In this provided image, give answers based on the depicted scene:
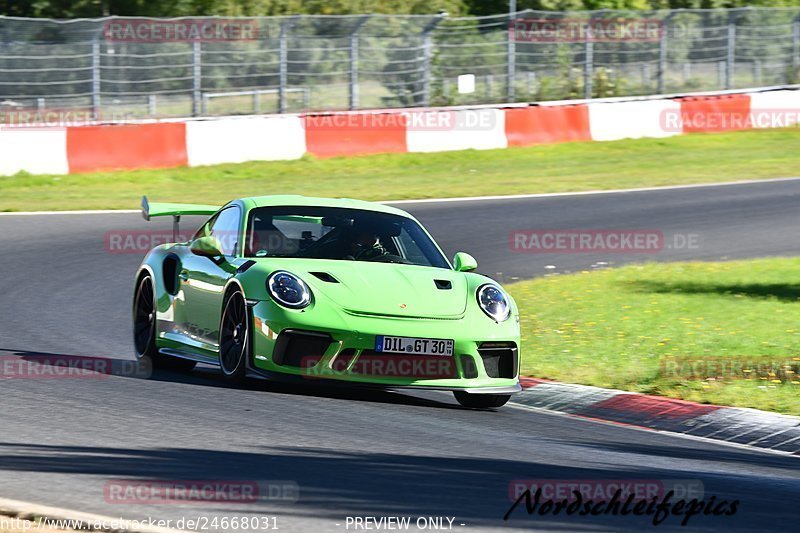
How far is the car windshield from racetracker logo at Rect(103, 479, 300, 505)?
3.27 m

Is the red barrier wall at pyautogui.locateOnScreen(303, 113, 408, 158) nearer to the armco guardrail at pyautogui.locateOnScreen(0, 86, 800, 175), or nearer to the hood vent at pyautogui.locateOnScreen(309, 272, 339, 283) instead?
the armco guardrail at pyautogui.locateOnScreen(0, 86, 800, 175)

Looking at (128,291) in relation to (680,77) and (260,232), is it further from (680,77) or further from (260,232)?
(680,77)

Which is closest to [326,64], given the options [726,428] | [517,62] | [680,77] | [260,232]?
[517,62]

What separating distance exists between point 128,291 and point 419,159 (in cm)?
1135

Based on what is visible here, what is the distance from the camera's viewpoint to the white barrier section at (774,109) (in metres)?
28.5

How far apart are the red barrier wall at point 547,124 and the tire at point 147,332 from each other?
52.1ft

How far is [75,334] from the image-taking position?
10992 mm

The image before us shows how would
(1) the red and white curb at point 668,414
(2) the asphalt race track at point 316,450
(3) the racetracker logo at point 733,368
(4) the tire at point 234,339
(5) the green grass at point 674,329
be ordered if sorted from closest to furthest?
(2) the asphalt race track at point 316,450 → (1) the red and white curb at point 668,414 → (4) the tire at point 234,339 → (5) the green grass at point 674,329 → (3) the racetracker logo at point 733,368

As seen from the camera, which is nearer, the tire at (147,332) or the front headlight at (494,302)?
the front headlight at (494,302)

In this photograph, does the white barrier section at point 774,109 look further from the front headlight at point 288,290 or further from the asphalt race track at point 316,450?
the front headlight at point 288,290

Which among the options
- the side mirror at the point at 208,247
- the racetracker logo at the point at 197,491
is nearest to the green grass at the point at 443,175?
the side mirror at the point at 208,247

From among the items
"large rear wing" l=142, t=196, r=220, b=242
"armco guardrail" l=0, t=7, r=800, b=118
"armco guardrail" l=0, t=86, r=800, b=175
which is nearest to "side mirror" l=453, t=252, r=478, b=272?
"large rear wing" l=142, t=196, r=220, b=242

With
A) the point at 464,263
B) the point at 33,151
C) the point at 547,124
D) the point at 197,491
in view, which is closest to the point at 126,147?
the point at 33,151

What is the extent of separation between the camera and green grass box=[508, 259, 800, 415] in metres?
9.48
